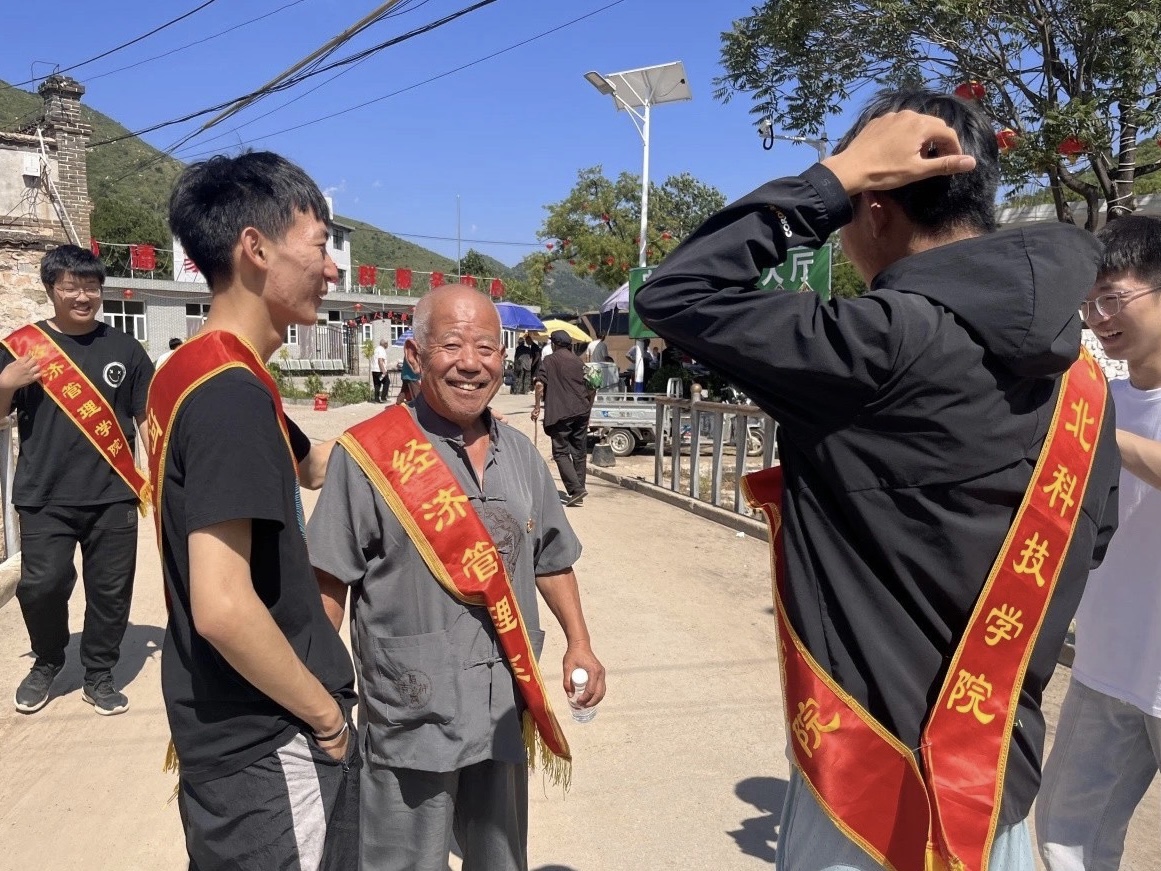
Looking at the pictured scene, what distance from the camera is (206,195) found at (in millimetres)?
1648

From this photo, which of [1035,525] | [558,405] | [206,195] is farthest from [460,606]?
[558,405]

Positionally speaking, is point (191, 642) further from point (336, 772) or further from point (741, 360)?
point (741, 360)

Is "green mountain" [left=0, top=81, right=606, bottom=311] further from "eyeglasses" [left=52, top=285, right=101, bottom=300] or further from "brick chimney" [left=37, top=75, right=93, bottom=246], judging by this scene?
"eyeglasses" [left=52, top=285, right=101, bottom=300]

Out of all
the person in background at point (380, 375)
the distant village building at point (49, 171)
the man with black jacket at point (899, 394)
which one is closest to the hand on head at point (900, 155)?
the man with black jacket at point (899, 394)

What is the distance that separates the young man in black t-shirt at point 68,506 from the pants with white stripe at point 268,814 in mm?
2752

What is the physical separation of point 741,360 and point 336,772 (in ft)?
3.72

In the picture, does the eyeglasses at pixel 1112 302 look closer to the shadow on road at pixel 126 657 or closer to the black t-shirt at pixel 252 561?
the black t-shirt at pixel 252 561

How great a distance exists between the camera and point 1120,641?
6.96 ft

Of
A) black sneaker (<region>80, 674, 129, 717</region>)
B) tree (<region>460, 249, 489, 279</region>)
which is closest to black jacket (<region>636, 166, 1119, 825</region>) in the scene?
black sneaker (<region>80, 674, 129, 717</region>)

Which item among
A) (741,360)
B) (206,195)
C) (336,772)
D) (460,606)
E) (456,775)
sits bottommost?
(456,775)

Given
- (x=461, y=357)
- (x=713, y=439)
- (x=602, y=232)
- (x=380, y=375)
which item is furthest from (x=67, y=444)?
(x=602, y=232)

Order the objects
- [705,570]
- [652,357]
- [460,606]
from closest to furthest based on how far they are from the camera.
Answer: [460,606] < [705,570] < [652,357]

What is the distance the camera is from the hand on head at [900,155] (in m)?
1.21

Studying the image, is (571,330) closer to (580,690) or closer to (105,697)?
(105,697)
